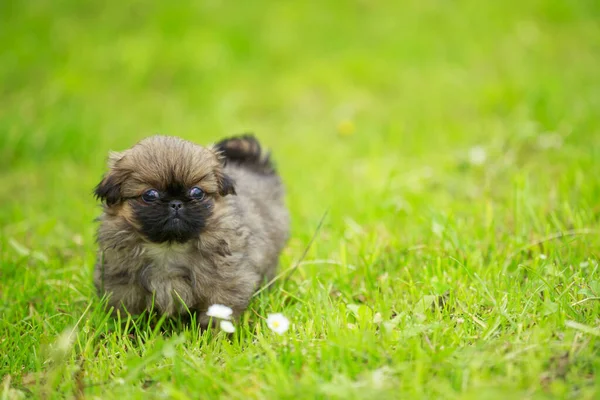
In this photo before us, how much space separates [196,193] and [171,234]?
243 mm

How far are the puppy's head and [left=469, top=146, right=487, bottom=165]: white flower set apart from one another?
2665 millimetres

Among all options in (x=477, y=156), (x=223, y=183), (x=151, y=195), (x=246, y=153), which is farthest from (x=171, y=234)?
(x=477, y=156)

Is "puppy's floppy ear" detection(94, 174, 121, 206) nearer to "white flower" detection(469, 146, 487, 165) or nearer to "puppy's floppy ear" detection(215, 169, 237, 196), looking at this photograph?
"puppy's floppy ear" detection(215, 169, 237, 196)

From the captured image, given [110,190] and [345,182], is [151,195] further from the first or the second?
[345,182]

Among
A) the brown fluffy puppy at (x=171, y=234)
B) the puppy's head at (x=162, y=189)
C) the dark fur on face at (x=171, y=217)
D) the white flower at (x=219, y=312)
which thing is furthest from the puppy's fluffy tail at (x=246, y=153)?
the white flower at (x=219, y=312)

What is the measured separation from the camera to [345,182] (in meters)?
5.24

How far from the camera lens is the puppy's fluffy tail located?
162 inches

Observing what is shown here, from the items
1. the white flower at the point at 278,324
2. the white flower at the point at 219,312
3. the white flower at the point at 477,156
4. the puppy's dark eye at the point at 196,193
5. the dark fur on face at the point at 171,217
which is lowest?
the white flower at the point at 278,324

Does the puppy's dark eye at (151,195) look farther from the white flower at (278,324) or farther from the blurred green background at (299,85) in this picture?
the blurred green background at (299,85)

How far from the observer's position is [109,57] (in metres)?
7.72

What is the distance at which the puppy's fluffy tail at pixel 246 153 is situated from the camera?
162 inches

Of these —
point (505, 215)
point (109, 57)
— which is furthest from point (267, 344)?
point (109, 57)

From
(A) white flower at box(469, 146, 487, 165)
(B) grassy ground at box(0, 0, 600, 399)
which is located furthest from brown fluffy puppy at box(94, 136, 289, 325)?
(A) white flower at box(469, 146, 487, 165)

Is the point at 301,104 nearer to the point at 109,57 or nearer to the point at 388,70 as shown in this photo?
the point at 388,70
